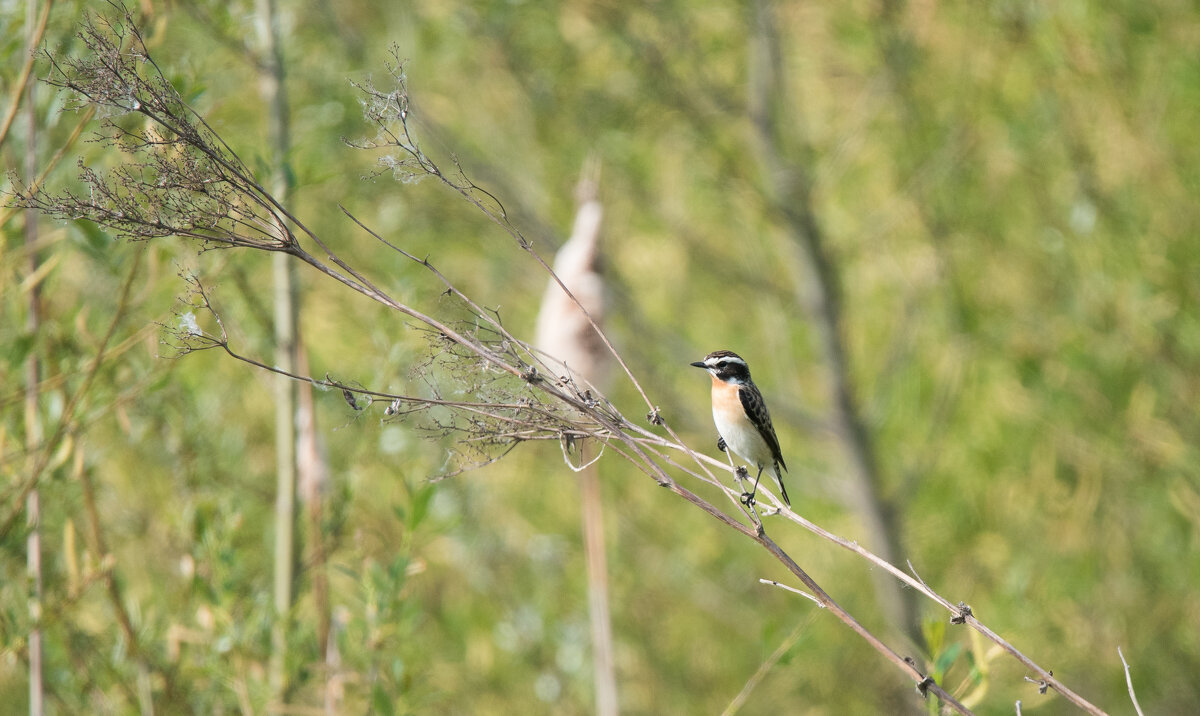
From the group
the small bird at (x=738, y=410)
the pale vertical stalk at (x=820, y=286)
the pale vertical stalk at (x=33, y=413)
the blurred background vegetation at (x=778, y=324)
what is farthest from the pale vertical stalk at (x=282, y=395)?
the pale vertical stalk at (x=820, y=286)

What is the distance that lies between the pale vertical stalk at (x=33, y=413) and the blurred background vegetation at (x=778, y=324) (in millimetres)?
734

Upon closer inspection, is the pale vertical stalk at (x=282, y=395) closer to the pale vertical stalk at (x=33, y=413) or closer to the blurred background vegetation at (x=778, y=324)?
the blurred background vegetation at (x=778, y=324)

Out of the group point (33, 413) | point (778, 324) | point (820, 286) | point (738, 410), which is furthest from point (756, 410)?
point (778, 324)

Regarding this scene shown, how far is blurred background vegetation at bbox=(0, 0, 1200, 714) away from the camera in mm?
4605

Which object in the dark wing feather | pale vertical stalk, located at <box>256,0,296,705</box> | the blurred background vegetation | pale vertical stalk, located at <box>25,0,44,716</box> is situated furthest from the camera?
the blurred background vegetation

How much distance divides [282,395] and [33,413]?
0.73 m

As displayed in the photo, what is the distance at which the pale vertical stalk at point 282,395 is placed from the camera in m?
2.91

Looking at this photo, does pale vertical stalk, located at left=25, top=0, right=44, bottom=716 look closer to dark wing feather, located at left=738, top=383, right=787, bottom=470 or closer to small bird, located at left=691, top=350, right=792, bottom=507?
small bird, located at left=691, top=350, right=792, bottom=507

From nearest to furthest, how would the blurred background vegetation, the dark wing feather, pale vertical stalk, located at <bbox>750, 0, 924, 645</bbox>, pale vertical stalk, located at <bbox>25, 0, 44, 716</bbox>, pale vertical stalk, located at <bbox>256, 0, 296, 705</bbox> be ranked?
pale vertical stalk, located at <bbox>25, 0, 44, 716</bbox> < pale vertical stalk, located at <bbox>256, 0, 296, 705</bbox> < the dark wing feather < the blurred background vegetation < pale vertical stalk, located at <bbox>750, 0, 924, 645</bbox>

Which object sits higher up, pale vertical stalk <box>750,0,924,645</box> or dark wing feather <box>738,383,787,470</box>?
pale vertical stalk <box>750,0,924,645</box>

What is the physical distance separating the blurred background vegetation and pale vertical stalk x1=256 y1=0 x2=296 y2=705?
0.42 ft

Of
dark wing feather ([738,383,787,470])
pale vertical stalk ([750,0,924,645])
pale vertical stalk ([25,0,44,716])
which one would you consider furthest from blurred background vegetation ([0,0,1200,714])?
dark wing feather ([738,383,787,470])

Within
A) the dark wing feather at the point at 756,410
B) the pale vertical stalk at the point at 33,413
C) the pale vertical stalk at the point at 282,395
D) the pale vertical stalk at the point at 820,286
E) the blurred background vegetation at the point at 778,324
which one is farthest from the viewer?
the pale vertical stalk at the point at 820,286

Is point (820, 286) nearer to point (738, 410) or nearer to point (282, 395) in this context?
point (738, 410)
